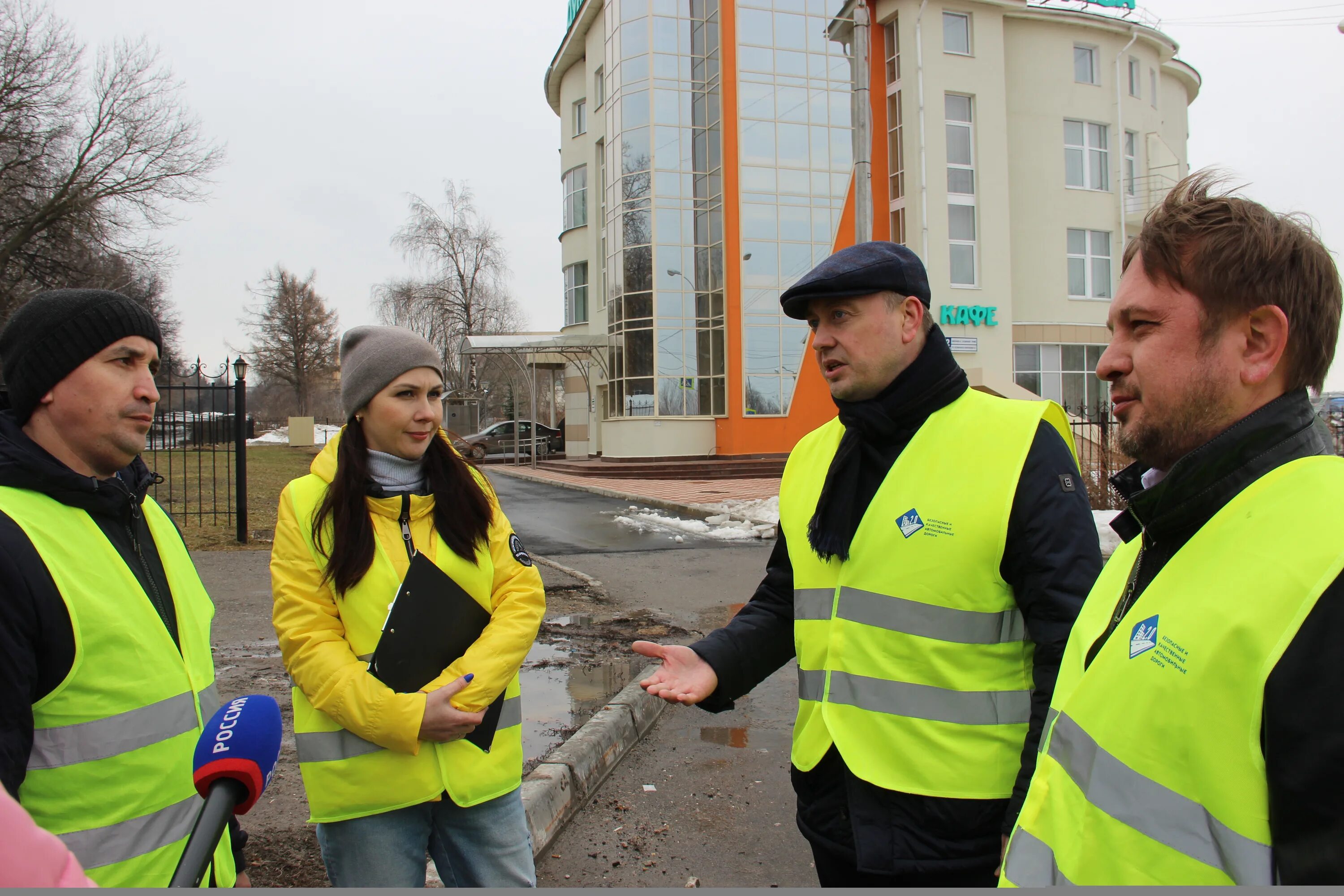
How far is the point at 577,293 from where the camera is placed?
34.5 metres

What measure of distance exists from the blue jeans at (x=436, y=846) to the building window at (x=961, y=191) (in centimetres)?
2508

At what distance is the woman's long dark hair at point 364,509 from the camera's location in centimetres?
248

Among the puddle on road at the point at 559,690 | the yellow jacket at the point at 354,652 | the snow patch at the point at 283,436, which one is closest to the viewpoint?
the yellow jacket at the point at 354,652

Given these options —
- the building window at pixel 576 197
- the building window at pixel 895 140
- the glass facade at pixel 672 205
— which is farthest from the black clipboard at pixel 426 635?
the building window at pixel 576 197

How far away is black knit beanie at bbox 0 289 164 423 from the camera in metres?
2.09

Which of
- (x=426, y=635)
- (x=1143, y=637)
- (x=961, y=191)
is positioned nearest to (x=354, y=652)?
(x=426, y=635)

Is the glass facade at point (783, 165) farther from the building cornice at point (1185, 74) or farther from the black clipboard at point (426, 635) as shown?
the black clipboard at point (426, 635)

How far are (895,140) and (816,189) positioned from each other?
2691 millimetres

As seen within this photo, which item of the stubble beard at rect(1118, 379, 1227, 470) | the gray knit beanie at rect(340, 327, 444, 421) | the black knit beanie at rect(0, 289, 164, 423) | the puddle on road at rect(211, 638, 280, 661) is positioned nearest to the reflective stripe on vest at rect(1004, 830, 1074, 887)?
the stubble beard at rect(1118, 379, 1227, 470)

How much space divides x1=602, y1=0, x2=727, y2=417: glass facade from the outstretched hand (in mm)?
24468

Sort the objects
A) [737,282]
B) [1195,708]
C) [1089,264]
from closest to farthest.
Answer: [1195,708], [737,282], [1089,264]

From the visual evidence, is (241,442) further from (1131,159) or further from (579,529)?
(1131,159)

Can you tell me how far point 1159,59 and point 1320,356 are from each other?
34.2 meters

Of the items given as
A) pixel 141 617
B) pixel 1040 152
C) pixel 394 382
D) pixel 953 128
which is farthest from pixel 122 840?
pixel 1040 152
